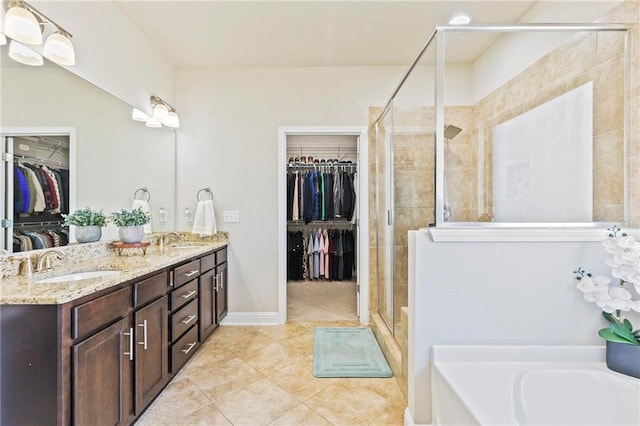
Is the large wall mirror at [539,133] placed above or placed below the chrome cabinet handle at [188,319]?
above

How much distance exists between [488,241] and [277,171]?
2110 millimetres

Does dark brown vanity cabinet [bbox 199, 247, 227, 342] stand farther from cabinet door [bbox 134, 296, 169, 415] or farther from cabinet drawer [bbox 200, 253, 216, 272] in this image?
cabinet door [bbox 134, 296, 169, 415]

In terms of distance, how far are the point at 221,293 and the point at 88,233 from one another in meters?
1.26

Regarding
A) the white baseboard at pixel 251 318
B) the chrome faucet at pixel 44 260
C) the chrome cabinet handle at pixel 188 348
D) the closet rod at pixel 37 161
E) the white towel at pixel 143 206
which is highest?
the closet rod at pixel 37 161

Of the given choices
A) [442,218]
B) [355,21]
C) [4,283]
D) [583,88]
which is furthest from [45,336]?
[583,88]

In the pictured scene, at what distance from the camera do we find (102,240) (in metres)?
2.13

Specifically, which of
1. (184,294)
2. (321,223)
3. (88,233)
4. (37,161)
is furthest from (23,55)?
(321,223)

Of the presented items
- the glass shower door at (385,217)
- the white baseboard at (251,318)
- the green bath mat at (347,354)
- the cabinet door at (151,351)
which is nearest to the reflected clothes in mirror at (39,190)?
the cabinet door at (151,351)

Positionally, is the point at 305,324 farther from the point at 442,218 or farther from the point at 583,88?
the point at 583,88

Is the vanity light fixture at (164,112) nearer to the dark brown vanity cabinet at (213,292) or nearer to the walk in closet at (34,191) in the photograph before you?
the walk in closet at (34,191)

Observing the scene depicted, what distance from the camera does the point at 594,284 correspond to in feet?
4.61

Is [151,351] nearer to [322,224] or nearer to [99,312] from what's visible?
[99,312]

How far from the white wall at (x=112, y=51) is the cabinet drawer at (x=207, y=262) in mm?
1392

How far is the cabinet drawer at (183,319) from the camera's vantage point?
1.99m
